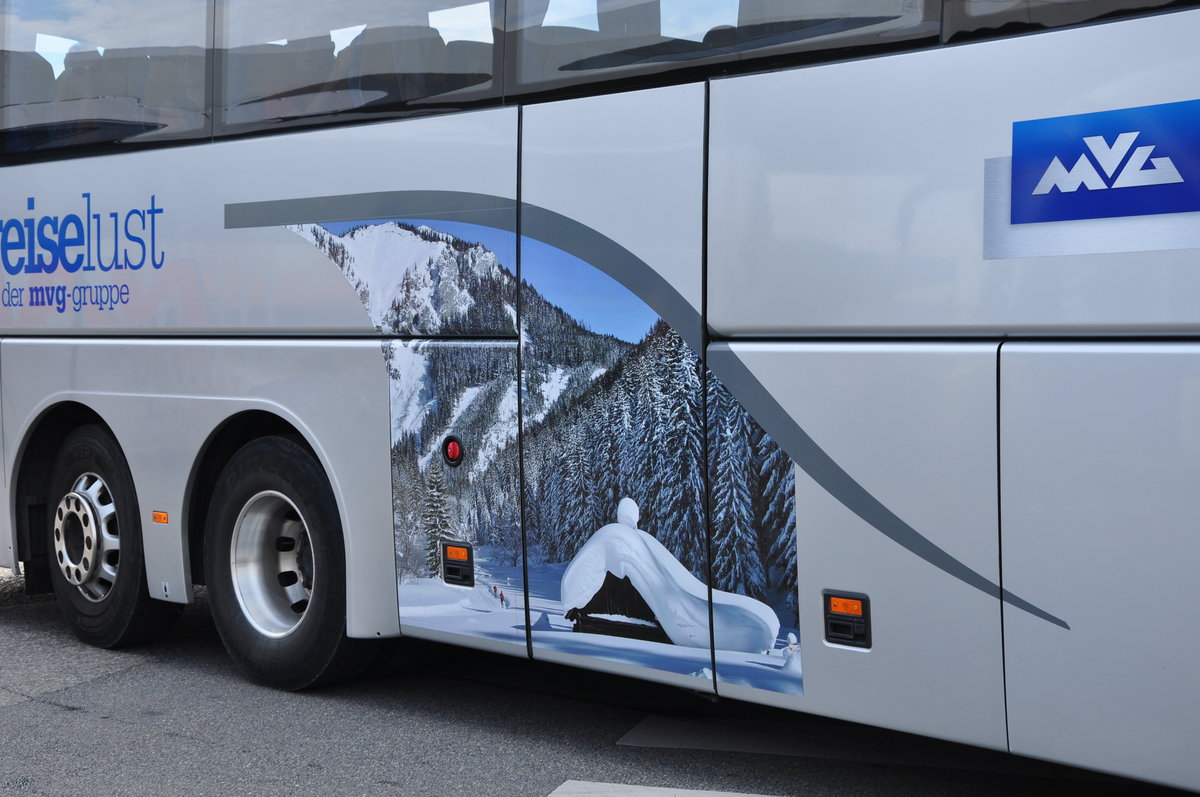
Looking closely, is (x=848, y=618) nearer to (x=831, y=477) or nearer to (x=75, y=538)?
(x=831, y=477)

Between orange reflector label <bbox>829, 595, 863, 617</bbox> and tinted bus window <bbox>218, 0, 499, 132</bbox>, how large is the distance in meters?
2.29

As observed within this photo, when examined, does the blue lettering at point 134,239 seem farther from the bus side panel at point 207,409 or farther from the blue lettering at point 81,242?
the bus side panel at point 207,409

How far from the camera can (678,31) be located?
4.40 m

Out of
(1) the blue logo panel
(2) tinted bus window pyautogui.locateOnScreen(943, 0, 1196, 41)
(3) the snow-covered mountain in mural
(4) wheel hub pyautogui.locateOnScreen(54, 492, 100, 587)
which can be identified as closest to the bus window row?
(2) tinted bus window pyautogui.locateOnScreen(943, 0, 1196, 41)

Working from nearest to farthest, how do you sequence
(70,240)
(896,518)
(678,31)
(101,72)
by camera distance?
(896,518) < (678,31) < (101,72) < (70,240)

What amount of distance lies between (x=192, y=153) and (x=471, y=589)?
2470 millimetres

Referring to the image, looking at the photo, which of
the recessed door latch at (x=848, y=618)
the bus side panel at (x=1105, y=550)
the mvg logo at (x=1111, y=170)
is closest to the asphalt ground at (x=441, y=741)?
the recessed door latch at (x=848, y=618)

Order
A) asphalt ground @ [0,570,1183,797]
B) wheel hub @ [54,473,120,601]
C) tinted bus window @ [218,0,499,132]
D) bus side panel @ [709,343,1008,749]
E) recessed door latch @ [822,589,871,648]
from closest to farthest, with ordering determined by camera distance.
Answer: bus side panel @ [709,343,1008,749] < recessed door latch @ [822,589,871,648] < asphalt ground @ [0,570,1183,797] < tinted bus window @ [218,0,499,132] < wheel hub @ [54,473,120,601]

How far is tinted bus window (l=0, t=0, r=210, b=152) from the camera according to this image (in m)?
5.93

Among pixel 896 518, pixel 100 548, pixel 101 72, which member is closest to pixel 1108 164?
pixel 896 518

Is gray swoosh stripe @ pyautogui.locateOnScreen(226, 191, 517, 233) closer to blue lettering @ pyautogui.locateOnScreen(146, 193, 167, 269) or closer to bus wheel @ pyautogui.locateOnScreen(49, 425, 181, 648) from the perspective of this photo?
blue lettering @ pyautogui.locateOnScreen(146, 193, 167, 269)

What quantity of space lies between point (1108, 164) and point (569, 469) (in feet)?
6.98

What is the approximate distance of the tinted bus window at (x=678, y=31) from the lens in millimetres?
3969

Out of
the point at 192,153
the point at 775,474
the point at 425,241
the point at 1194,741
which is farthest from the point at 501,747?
the point at 192,153
